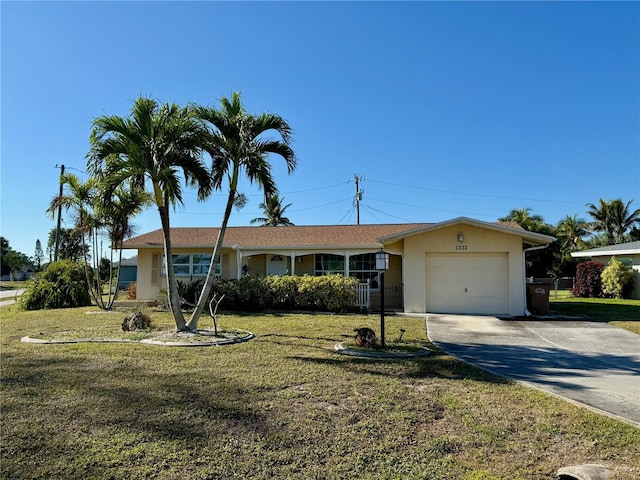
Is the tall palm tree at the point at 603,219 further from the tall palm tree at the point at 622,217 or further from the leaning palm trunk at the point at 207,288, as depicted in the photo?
the leaning palm trunk at the point at 207,288

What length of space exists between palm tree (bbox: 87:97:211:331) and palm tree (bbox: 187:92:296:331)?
351 millimetres

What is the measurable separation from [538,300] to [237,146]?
458 inches

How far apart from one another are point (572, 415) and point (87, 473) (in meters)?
4.72

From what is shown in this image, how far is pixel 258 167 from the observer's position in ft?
32.8

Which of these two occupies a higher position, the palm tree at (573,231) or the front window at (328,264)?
the palm tree at (573,231)

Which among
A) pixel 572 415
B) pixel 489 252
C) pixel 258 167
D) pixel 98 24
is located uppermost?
pixel 98 24

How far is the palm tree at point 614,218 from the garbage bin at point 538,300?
32.3 meters

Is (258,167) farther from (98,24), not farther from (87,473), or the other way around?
(87,473)

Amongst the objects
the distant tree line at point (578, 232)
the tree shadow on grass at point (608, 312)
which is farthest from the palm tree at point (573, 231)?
the tree shadow on grass at point (608, 312)

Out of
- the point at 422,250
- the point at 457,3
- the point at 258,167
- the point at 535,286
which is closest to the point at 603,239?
the point at 535,286

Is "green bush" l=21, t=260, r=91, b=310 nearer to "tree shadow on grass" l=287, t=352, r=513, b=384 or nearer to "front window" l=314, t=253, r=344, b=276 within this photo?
"front window" l=314, t=253, r=344, b=276

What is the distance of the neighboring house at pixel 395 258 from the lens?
571 inches

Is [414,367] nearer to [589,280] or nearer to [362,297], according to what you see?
[362,297]

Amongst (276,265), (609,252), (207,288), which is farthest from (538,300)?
(609,252)
